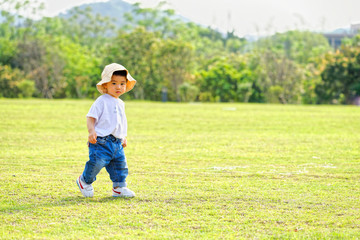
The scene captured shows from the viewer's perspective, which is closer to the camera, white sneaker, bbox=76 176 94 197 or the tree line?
white sneaker, bbox=76 176 94 197

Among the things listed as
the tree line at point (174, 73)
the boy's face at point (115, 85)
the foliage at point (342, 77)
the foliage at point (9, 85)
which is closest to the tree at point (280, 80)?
the tree line at point (174, 73)

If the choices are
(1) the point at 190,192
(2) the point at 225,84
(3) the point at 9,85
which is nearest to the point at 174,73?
(2) the point at 225,84

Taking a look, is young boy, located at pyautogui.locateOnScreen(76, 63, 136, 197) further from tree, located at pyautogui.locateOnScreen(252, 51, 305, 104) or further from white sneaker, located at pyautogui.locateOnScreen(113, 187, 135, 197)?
tree, located at pyautogui.locateOnScreen(252, 51, 305, 104)

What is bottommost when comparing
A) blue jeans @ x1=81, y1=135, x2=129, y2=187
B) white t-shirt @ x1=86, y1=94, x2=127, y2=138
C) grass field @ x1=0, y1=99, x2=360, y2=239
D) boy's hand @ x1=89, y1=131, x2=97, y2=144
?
grass field @ x1=0, y1=99, x2=360, y2=239

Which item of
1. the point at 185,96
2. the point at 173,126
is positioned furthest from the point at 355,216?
the point at 185,96

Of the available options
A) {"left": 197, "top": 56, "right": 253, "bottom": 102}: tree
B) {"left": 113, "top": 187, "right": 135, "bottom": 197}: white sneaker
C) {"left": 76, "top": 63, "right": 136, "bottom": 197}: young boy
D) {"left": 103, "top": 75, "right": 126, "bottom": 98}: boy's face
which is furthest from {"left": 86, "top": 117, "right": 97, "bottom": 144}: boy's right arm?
{"left": 197, "top": 56, "right": 253, "bottom": 102}: tree

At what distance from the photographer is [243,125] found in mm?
15586

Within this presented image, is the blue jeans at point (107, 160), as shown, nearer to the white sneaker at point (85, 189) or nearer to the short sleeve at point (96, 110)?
the white sneaker at point (85, 189)

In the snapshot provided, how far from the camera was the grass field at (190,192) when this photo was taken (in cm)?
386

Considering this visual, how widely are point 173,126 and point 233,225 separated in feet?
36.0

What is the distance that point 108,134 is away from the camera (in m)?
4.99

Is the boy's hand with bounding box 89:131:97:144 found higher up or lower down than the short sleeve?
lower down

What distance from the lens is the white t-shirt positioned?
197 inches

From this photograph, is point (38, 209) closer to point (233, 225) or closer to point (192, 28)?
point (233, 225)
